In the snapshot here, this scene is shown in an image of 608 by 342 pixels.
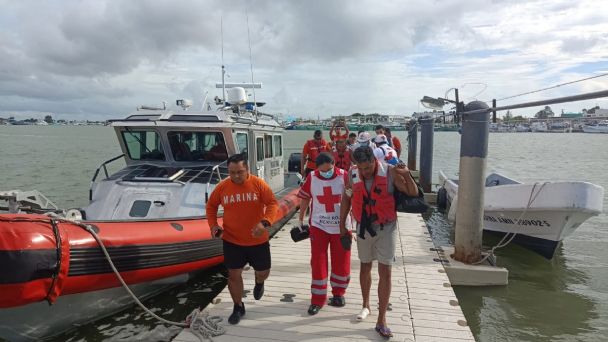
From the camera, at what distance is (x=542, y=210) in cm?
703

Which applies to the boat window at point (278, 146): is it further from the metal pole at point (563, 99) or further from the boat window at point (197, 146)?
the metal pole at point (563, 99)

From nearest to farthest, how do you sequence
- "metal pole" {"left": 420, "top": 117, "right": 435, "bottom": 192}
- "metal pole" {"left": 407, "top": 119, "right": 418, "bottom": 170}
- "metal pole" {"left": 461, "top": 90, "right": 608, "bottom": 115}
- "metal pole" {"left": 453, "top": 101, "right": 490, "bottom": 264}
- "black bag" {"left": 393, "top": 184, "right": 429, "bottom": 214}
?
"metal pole" {"left": 461, "top": 90, "right": 608, "bottom": 115} < "black bag" {"left": 393, "top": 184, "right": 429, "bottom": 214} < "metal pole" {"left": 453, "top": 101, "right": 490, "bottom": 264} < "metal pole" {"left": 420, "top": 117, "right": 435, "bottom": 192} < "metal pole" {"left": 407, "top": 119, "right": 418, "bottom": 170}

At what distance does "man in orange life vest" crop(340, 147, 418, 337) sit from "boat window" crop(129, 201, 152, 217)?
337cm

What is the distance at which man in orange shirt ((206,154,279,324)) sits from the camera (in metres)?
3.77

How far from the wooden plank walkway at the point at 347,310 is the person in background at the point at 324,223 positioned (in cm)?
30

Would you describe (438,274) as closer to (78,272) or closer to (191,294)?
(191,294)

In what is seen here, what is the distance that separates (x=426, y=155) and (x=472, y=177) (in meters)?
10.1

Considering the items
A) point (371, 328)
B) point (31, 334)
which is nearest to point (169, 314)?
point (31, 334)

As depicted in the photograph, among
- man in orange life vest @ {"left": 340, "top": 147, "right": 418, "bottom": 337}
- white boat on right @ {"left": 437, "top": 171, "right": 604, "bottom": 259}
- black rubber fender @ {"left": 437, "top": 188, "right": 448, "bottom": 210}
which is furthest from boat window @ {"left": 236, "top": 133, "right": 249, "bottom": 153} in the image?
black rubber fender @ {"left": 437, "top": 188, "right": 448, "bottom": 210}

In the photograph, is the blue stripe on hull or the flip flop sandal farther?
the blue stripe on hull

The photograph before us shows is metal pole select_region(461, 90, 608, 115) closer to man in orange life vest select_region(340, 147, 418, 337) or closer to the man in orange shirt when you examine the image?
man in orange life vest select_region(340, 147, 418, 337)

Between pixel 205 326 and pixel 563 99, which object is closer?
pixel 563 99

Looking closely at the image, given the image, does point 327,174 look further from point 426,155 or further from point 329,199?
point 426,155

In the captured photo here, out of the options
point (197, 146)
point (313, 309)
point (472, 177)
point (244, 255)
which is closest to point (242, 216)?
point (244, 255)
